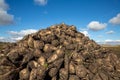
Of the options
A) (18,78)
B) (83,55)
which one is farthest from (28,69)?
(83,55)

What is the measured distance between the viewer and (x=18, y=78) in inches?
2965

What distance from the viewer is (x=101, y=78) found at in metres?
77.2

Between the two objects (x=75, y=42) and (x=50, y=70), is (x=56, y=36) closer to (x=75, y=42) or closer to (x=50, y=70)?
(x=75, y=42)

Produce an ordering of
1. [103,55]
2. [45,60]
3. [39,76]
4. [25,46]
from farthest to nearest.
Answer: [103,55]
[25,46]
[45,60]
[39,76]

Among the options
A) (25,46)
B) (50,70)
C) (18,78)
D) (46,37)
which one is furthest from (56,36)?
(18,78)

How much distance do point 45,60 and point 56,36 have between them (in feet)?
65.2

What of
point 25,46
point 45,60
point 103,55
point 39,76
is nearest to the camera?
point 39,76

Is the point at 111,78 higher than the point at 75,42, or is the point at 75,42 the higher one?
the point at 75,42

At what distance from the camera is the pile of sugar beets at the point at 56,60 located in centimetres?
7444

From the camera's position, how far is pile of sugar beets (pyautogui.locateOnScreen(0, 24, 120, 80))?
244ft

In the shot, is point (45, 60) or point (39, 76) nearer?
point (39, 76)

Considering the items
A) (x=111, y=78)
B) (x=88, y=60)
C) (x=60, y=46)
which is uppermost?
(x=60, y=46)

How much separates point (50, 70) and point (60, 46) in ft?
52.5

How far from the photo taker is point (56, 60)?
253 ft
